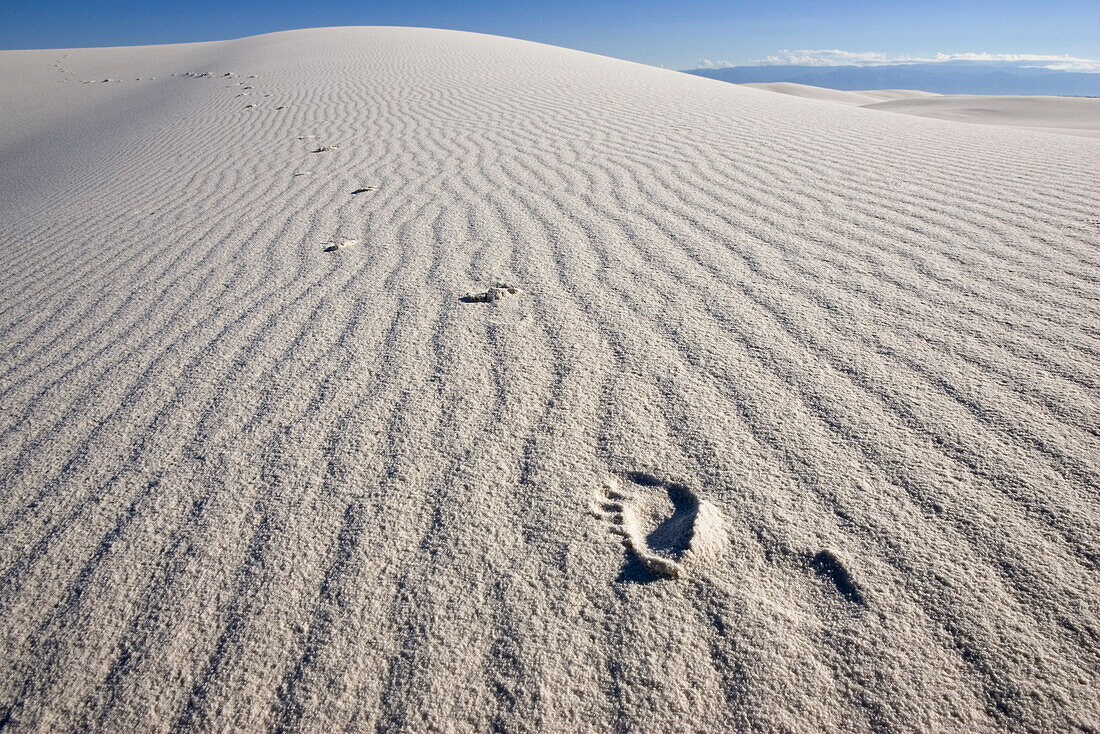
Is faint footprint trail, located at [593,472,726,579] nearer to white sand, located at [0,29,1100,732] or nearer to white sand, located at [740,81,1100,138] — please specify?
white sand, located at [0,29,1100,732]

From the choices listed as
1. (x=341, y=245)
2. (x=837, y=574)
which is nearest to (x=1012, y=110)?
(x=341, y=245)

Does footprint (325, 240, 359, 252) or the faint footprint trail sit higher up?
the faint footprint trail

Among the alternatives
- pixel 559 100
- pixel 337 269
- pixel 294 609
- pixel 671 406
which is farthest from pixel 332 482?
pixel 559 100

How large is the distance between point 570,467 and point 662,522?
31 cm

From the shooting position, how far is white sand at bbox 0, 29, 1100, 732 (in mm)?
1135

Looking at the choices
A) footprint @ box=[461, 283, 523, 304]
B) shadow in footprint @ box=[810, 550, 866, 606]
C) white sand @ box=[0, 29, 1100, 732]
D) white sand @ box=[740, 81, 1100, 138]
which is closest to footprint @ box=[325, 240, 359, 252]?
white sand @ box=[0, 29, 1100, 732]

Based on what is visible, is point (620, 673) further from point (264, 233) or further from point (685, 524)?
point (264, 233)

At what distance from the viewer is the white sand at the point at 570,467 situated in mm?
1135

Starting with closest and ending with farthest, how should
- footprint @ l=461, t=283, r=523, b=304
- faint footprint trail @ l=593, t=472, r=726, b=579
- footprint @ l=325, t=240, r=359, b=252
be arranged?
faint footprint trail @ l=593, t=472, r=726, b=579 < footprint @ l=461, t=283, r=523, b=304 < footprint @ l=325, t=240, r=359, b=252

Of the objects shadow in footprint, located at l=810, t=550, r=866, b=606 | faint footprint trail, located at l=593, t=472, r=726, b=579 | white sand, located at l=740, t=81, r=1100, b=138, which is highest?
shadow in footprint, located at l=810, t=550, r=866, b=606

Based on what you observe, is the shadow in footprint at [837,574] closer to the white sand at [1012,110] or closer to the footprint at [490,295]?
the footprint at [490,295]

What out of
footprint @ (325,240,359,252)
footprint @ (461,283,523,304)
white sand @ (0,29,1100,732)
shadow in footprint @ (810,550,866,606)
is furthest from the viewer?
footprint @ (325,240,359,252)

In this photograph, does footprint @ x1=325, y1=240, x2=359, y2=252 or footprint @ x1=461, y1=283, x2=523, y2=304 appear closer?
footprint @ x1=461, y1=283, x2=523, y2=304

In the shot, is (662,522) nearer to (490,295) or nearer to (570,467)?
(570,467)
